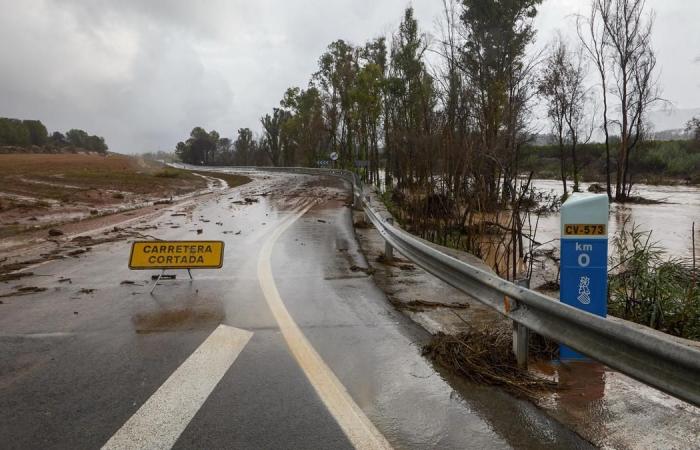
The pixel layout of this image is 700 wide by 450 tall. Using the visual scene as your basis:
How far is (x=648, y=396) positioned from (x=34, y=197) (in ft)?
69.6

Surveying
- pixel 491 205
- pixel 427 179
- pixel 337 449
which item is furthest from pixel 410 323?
pixel 427 179

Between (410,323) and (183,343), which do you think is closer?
(183,343)

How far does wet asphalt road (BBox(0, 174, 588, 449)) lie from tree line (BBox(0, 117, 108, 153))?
293ft

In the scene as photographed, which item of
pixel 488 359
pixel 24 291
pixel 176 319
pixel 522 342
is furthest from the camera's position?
pixel 24 291

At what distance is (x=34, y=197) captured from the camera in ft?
63.3

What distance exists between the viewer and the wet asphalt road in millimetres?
3037

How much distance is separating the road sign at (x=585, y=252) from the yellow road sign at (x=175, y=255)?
16.2ft

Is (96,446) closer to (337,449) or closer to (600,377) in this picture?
(337,449)

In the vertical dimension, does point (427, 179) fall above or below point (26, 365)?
above

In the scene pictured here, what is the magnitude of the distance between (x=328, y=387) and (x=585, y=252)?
224 cm

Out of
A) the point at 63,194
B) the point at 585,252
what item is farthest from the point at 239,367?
the point at 63,194

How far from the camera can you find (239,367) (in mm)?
4066

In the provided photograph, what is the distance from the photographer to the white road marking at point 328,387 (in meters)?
2.99

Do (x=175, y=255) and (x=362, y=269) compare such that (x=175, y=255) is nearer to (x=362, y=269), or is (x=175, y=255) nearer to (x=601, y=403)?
(x=362, y=269)
